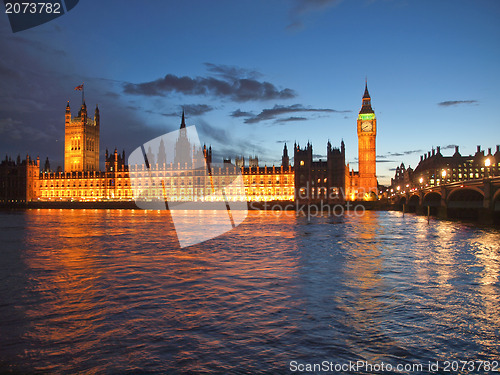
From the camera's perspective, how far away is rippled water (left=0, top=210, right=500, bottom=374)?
699cm

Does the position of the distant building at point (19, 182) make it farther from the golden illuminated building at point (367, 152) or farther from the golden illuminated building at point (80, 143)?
the golden illuminated building at point (367, 152)

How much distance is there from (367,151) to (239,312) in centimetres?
13682

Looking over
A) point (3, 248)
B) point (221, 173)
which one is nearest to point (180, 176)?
point (221, 173)

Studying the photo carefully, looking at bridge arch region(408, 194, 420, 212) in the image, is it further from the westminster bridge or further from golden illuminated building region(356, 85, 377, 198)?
golden illuminated building region(356, 85, 377, 198)

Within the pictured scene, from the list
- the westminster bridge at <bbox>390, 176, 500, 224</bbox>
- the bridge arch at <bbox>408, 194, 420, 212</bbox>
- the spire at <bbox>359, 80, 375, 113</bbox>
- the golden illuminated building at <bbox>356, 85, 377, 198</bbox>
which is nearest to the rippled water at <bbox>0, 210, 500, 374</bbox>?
the westminster bridge at <bbox>390, 176, 500, 224</bbox>

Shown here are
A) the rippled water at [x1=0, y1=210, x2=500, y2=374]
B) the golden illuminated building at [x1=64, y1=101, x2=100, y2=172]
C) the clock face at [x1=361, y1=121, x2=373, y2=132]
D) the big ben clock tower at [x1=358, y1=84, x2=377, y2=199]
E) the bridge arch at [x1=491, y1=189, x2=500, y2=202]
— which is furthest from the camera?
the golden illuminated building at [x1=64, y1=101, x2=100, y2=172]

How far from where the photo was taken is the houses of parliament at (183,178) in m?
130

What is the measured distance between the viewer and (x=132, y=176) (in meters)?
145

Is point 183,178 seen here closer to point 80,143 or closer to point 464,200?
point 80,143

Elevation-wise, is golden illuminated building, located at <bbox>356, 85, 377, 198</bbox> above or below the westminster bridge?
above

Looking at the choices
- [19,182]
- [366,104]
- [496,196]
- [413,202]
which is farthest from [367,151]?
[19,182]

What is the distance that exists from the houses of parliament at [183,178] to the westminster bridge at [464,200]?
42.3 metres

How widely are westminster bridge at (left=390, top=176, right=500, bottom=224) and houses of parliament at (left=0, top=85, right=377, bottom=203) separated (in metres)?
42.3

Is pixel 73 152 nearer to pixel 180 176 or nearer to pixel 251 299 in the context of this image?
pixel 180 176
